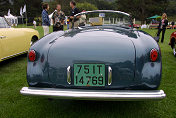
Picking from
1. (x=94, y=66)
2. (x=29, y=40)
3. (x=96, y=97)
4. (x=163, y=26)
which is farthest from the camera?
(x=163, y=26)

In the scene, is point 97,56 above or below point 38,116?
above

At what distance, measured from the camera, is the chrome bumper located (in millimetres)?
1604

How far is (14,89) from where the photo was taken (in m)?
2.90

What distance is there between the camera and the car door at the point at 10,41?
3813mm

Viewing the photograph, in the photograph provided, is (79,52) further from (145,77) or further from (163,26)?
(163,26)

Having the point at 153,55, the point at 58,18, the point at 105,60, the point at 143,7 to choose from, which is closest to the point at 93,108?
the point at 105,60

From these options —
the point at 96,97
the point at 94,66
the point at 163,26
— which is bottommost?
the point at 96,97

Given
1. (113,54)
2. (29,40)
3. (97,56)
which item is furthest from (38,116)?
(29,40)

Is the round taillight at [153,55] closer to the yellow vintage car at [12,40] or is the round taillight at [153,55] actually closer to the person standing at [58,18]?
the yellow vintage car at [12,40]

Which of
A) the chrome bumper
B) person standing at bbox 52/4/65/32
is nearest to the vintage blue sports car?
the chrome bumper

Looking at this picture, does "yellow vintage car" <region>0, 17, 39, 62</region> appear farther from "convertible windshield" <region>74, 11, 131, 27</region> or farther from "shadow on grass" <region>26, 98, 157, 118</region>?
"shadow on grass" <region>26, 98, 157, 118</region>

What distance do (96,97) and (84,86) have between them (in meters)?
0.20

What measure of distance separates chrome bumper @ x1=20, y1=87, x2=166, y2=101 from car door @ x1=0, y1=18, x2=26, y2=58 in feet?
8.38

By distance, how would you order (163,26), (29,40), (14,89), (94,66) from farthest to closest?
(163,26)
(29,40)
(14,89)
(94,66)
